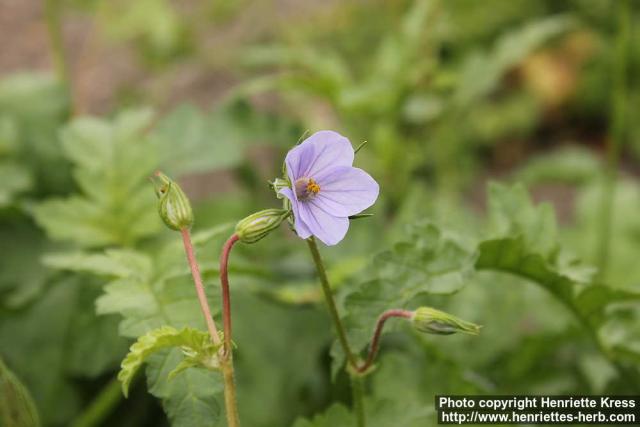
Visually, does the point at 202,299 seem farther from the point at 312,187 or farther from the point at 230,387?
the point at 312,187

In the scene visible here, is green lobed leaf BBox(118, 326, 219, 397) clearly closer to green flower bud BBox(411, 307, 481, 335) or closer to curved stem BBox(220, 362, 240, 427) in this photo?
curved stem BBox(220, 362, 240, 427)

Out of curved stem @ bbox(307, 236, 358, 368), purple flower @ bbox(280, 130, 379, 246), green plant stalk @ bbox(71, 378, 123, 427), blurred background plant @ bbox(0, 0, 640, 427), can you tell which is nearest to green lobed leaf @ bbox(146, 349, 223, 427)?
blurred background plant @ bbox(0, 0, 640, 427)

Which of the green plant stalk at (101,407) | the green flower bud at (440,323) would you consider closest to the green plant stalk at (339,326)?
the green flower bud at (440,323)

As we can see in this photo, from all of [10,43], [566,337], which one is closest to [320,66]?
[566,337]

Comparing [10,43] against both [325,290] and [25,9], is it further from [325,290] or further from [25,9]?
[325,290]

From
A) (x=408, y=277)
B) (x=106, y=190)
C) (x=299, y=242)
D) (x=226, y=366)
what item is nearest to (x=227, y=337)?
(x=226, y=366)

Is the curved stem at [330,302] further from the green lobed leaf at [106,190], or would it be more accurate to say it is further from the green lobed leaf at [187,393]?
the green lobed leaf at [106,190]
